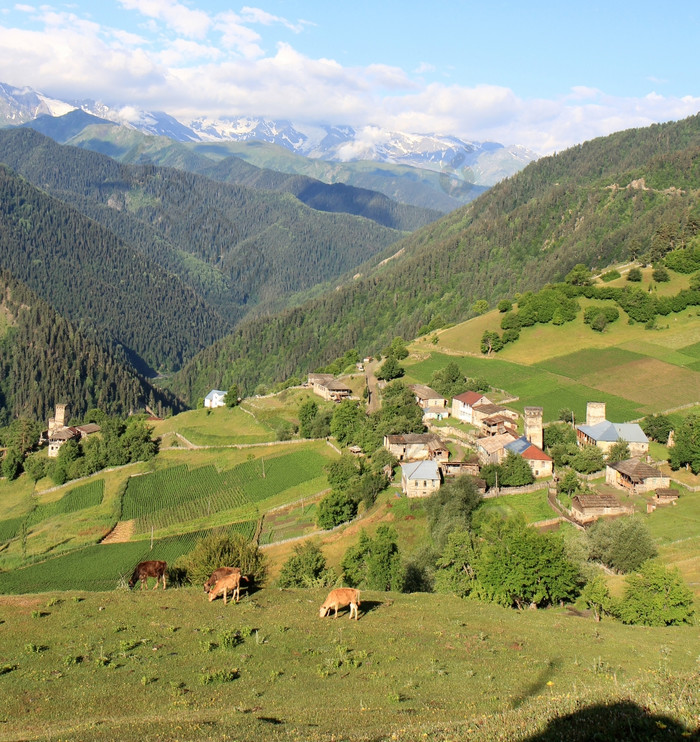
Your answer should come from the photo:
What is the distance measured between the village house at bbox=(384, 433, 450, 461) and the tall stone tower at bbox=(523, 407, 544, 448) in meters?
11.6

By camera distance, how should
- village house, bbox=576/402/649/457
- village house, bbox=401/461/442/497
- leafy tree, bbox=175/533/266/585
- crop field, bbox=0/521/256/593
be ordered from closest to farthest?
leafy tree, bbox=175/533/266/585 < crop field, bbox=0/521/256/593 < village house, bbox=401/461/442/497 < village house, bbox=576/402/649/457

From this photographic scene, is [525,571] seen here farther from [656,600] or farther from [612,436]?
[612,436]

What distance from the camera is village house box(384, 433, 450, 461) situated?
3701 inches

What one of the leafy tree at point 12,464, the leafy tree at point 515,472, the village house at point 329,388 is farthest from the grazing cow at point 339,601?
the leafy tree at point 12,464

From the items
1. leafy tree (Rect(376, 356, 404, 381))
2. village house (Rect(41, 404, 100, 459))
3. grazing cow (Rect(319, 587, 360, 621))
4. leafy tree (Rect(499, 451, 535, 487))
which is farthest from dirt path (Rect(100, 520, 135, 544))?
grazing cow (Rect(319, 587, 360, 621))

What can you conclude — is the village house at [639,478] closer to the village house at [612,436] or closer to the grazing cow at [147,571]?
the village house at [612,436]

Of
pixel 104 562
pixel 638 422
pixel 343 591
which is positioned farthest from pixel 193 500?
pixel 343 591

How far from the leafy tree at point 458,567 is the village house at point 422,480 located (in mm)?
26489

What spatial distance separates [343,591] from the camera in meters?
31.6

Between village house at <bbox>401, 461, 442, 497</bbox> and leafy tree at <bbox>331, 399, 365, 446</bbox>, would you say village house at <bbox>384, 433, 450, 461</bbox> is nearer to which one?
village house at <bbox>401, 461, 442, 497</bbox>

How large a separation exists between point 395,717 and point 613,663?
12464mm

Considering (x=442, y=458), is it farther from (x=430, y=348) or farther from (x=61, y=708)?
(x=61, y=708)

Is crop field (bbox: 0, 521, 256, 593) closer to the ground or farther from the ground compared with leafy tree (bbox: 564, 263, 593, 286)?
closer to the ground

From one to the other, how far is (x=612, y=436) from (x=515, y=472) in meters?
15.5
